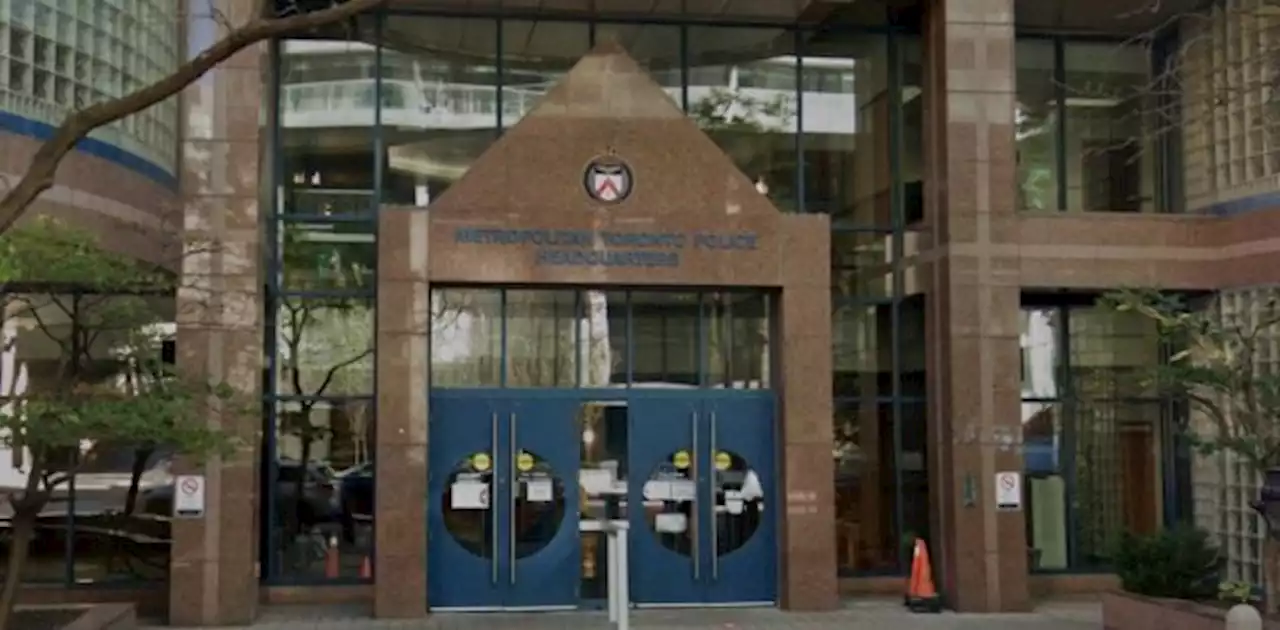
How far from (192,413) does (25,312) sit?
6.45 feet

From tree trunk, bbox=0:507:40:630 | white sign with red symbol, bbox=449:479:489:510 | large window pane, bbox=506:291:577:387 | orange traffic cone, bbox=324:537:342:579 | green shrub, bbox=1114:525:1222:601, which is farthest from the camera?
orange traffic cone, bbox=324:537:342:579

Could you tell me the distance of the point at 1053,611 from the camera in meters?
16.9

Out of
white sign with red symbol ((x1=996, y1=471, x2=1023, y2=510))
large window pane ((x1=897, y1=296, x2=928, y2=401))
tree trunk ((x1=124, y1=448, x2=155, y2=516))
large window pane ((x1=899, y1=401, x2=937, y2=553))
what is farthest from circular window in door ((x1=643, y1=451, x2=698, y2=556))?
tree trunk ((x1=124, y1=448, x2=155, y2=516))

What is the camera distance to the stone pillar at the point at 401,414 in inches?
618

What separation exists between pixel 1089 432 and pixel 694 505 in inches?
224

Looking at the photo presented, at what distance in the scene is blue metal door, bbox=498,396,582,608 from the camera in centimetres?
1642

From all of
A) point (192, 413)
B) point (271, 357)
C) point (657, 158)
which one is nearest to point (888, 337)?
point (657, 158)

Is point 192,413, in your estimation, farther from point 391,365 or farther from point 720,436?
point 720,436

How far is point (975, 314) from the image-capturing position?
17047 mm

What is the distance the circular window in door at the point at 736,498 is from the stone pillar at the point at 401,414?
355 cm

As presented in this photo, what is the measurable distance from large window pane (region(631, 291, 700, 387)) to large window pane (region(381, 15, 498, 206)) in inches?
118

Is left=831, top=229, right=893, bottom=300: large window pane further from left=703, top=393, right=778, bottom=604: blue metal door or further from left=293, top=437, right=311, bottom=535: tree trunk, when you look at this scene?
left=293, top=437, right=311, bottom=535: tree trunk

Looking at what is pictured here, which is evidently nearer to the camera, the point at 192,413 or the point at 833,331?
the point at 192,413

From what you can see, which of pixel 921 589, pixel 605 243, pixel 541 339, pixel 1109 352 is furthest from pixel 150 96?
pixel 1109 352
